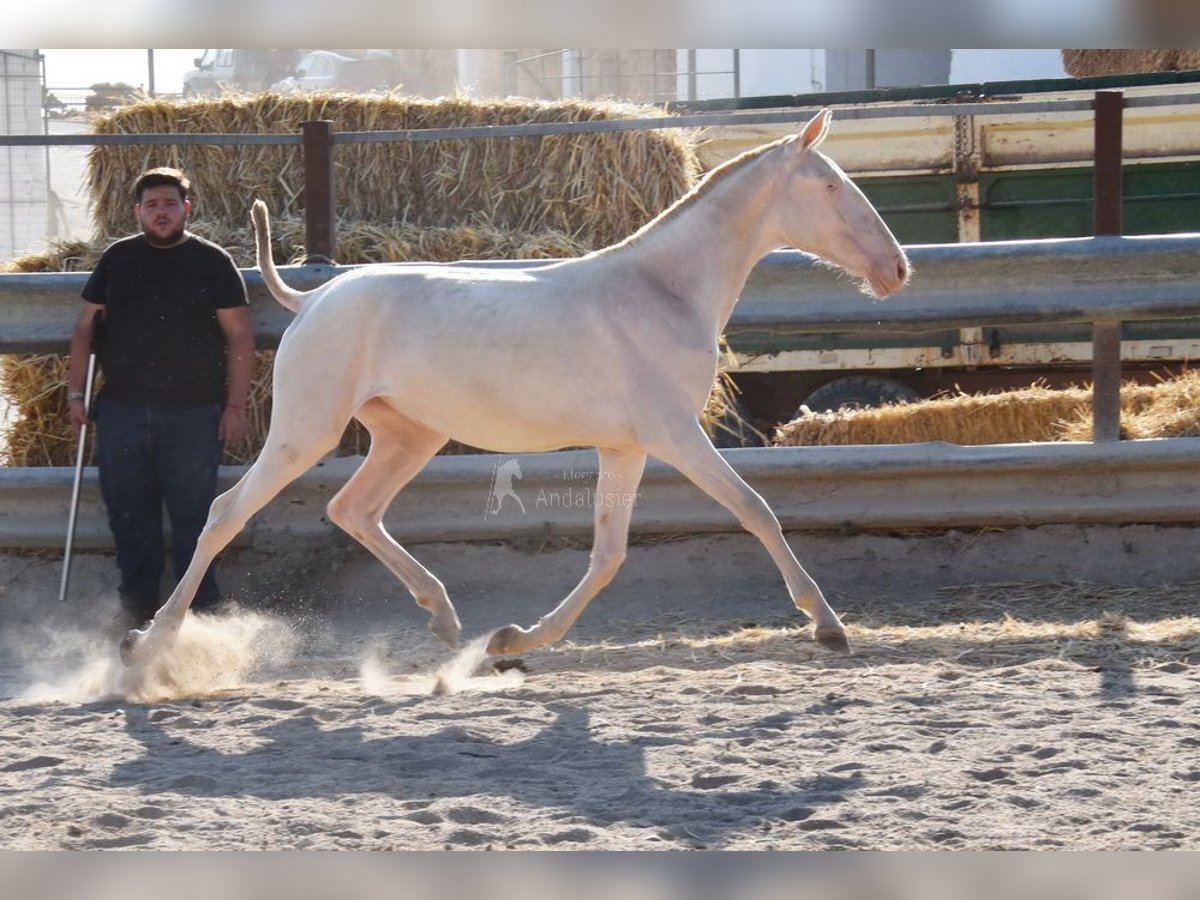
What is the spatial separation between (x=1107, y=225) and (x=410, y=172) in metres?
3.67

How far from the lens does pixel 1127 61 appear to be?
12891 mm

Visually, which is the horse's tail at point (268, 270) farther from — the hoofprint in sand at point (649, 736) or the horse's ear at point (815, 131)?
the horse's ear at point (815, 131)

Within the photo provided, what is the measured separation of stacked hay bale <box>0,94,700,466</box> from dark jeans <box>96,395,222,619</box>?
5.50 feet

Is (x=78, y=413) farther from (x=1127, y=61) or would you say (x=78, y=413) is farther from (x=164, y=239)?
(x=1127, y=61)

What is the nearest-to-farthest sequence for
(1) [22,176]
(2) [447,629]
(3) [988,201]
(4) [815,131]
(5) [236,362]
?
(4) [815,131] < (2) [447,629] < (5) [236,362] < (3) [988,201] < (1) [22,176]

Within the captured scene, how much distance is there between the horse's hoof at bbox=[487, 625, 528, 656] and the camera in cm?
548

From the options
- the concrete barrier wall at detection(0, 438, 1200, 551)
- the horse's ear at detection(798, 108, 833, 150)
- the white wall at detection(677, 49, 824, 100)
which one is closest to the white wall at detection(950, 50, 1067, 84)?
the white wall at detection(677, 49, 824, 100)

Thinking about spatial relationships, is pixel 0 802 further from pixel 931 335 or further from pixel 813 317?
pixel 931 335

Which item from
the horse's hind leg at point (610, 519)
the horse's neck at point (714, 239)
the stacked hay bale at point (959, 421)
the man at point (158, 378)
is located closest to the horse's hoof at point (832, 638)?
the horse's hind leg at point (610, 519)

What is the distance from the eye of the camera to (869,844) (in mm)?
3379

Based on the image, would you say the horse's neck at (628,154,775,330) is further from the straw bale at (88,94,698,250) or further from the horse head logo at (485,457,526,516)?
the straw bale at (88,94,698,250)

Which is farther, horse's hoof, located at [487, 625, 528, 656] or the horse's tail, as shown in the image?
the horse's tail

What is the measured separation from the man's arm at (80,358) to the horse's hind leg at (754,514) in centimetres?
282

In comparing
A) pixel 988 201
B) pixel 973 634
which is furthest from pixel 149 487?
pixel 988 201
